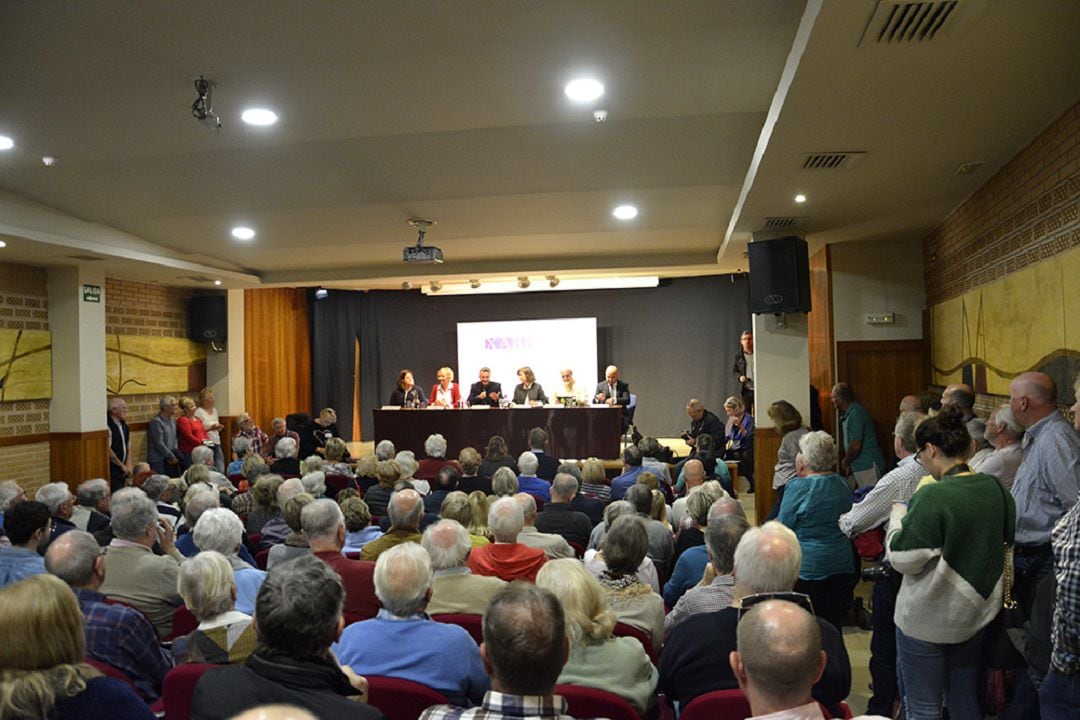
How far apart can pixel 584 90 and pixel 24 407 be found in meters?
7.06

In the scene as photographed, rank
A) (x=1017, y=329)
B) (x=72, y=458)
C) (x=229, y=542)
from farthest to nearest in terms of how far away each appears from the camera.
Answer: (x=72, y=458) < (x=1017, y=329) < (x=229, y=542)

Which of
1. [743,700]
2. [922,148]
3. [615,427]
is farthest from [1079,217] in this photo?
[615,427]

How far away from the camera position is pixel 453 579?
9.51 feet

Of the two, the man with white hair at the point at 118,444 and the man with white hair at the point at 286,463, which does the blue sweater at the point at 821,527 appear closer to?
the man with white hair at the point at 286,463

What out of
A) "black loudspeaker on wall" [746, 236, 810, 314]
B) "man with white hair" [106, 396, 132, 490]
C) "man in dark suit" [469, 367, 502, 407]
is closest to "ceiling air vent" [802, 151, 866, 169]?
"black loudspeaker on wall" [746, 236, 810, 314]

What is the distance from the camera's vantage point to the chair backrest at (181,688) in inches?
83.9

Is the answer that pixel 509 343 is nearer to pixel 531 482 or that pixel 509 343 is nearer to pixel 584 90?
pixel 531 482

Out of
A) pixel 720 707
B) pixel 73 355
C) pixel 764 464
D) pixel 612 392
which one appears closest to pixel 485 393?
pixel 612 392

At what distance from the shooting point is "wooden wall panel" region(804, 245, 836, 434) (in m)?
8.17

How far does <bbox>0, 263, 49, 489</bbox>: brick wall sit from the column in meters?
0.08

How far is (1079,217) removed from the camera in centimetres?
393

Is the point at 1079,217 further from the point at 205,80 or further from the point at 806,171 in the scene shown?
the point at 205,80

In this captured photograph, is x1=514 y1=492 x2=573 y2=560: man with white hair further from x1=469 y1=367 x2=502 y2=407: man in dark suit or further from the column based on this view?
the column

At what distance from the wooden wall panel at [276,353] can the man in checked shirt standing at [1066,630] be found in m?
11.3
